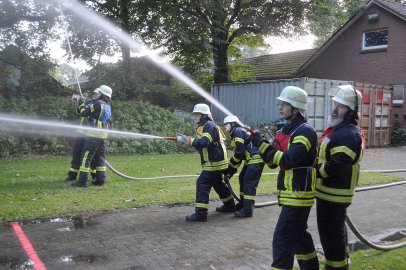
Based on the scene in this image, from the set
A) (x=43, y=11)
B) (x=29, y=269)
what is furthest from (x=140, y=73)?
(x=29, y=269)

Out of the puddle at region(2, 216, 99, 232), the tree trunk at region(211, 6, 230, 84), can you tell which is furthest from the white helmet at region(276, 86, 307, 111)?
the tree trunk at region(211, 6, 230, 84)

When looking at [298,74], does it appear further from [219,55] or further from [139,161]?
[139,161]

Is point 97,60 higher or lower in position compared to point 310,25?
lower

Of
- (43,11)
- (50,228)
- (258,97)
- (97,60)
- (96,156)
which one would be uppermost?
(43,11)

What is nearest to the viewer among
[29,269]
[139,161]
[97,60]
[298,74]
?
[29,269]

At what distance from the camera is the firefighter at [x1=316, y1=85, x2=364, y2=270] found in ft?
13.3

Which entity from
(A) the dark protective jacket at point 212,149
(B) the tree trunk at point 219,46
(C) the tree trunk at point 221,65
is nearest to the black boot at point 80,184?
(A) the dark protective jacket at point 212,149

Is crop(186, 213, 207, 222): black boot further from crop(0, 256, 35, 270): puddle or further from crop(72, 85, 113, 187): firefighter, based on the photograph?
crop(72, 85, 113, 187): firefighter

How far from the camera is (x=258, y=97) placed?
64.2 ft

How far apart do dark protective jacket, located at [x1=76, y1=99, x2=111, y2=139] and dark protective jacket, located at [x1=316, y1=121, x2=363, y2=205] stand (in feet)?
19.9

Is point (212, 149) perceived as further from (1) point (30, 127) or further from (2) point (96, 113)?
(1) point (30, 127)

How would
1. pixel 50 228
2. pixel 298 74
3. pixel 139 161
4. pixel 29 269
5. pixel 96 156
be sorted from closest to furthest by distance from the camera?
pixel 29 269
pixel 50 228
pixel 96 156
pixel 139 161
pixel 298 74

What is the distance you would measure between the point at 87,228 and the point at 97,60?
14.5 metres

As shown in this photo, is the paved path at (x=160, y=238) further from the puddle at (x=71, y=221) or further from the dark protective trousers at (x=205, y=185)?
the dark protective trousers at (x=205, y=185)
